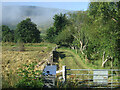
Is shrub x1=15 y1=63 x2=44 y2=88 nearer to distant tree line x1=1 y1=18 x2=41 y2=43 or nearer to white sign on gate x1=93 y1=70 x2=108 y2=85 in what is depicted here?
white sign on gate x1=93 y1=70 x2=108 y2=85

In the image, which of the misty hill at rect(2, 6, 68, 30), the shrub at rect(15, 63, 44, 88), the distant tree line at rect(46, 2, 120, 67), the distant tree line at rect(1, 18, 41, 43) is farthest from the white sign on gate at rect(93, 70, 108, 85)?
the distant tree line at rect(1, 18, 41, 43)

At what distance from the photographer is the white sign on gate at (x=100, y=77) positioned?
11.5ft

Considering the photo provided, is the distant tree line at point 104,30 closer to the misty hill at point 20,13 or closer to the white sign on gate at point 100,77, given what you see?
the white sign on gate at point 100,77

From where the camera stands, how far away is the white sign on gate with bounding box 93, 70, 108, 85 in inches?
138

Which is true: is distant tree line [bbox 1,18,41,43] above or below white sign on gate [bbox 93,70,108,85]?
above

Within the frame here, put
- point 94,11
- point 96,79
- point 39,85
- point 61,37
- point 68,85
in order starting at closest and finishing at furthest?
point 39,85 < point 68,85 < point 96,79 < point 94,11 < point 61,37

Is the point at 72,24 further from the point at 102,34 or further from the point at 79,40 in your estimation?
the point at 102,34

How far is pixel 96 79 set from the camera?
359 centimetres

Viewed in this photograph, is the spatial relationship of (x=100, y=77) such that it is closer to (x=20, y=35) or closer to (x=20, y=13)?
(x=20, y=13)

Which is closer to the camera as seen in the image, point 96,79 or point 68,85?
point 68,85

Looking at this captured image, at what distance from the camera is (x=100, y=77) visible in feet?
11.7

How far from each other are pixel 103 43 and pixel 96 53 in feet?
5.48

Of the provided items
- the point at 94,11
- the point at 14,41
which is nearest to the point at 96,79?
the point at 94,11

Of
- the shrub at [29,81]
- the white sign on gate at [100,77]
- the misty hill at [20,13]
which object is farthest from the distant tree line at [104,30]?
the shrub at [29,81]
